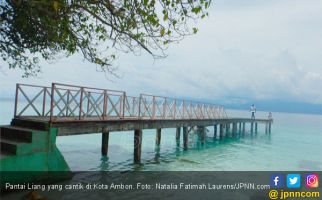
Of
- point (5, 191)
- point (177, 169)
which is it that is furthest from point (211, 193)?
point (5, 191)

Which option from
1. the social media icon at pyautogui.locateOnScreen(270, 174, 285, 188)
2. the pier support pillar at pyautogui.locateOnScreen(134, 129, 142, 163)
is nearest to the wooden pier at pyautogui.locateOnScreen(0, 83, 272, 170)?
the pier support pillar at pyautogui.locateOnScreen(134, 129, 142, 163)

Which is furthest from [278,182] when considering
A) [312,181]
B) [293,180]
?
[312,181]

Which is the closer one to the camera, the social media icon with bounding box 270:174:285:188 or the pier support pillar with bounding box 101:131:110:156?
the social media icon with bounding box 270:174:285:188

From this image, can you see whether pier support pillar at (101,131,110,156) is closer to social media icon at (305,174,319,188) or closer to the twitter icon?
the twitter icon

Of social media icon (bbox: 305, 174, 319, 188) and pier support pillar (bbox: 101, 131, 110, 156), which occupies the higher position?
pier support pillar (bbox: 101, 131, 110, 156)

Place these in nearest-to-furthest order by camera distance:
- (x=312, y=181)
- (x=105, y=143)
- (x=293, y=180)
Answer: (x=293, y=180) → (x=312, y=181) → (x=105, y=143)

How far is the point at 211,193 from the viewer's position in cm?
1162

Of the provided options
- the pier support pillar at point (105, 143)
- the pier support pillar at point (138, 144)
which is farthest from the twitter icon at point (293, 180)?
the pier support pillar at point (105, 143)

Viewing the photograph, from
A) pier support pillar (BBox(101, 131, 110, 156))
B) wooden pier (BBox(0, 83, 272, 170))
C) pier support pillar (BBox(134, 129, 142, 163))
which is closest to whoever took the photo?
wooden pier (BBox(0, 83, 272, 170))

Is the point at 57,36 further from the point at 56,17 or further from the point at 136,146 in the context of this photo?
the point at 136,146

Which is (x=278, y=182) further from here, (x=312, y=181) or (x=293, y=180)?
(x=312, y=181)

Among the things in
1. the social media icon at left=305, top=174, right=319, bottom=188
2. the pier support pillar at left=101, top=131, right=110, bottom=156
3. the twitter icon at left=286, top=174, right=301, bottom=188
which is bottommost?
the social media icon at left=305, top=174, right=319, bottom=188

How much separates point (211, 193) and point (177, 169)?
14.5ft

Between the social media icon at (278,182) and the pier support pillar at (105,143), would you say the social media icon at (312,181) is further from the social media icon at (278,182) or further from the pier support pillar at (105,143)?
the pier support pillar at (105,143)
